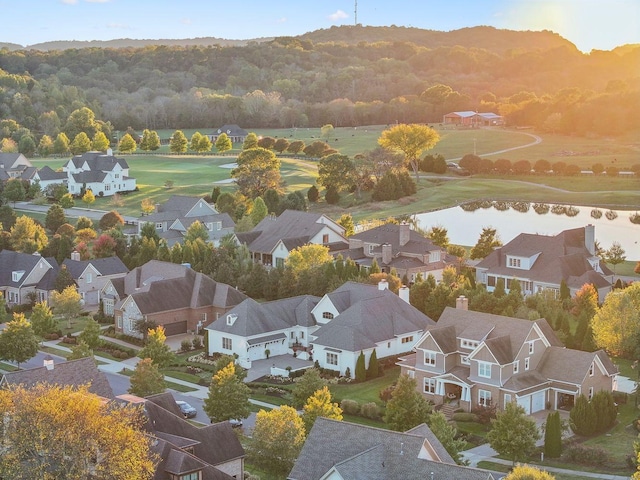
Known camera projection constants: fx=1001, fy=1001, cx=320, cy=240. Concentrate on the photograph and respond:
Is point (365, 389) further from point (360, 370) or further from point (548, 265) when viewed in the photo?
point (548, 265)

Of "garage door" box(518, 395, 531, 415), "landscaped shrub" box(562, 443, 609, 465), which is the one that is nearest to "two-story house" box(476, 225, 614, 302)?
"garage door" box(518, 395, 531, 415)

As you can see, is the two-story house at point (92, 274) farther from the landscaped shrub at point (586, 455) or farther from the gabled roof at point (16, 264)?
the landscaped shrub at point (586, 455)

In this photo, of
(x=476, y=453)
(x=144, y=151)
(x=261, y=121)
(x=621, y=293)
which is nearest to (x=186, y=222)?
(x=621, y=293)

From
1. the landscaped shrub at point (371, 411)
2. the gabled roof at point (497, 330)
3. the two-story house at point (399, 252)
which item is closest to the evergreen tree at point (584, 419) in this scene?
the gabled roof at point (497, 330)

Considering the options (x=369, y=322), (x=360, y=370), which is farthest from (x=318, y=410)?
(x=369, y=322)

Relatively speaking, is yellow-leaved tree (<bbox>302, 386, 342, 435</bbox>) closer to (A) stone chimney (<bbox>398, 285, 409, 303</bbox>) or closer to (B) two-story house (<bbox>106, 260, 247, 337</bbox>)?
(A) stone chimney (<bbox>398, 285, 409, 303</bbox>)
